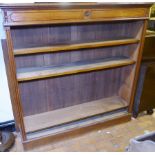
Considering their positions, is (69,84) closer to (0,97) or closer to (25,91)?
(25,91)

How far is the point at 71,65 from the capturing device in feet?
A: 5.87

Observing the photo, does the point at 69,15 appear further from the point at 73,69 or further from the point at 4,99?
the point at 4,99

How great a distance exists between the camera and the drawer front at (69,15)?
50.4 inches

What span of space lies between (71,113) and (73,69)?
55 cm

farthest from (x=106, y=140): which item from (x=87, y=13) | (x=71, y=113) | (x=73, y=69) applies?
(x=87, y=13)

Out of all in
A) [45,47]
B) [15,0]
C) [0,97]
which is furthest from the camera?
[0,97]

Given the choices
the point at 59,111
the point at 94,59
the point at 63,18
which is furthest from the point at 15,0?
the point at 59,111

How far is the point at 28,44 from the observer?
1.61 meters

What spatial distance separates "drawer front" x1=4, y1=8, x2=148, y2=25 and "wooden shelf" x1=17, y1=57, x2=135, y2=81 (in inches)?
17.5

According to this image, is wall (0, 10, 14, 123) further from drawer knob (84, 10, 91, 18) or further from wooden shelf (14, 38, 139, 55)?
drawer knob (84, 10, 91, 18)

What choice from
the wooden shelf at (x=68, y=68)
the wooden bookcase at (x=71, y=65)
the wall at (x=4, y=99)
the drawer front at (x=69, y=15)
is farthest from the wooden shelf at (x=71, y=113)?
the drawer front at (x=69, y=15)

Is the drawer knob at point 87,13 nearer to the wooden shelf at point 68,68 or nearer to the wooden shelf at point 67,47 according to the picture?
the wooden shelf at point 67,47

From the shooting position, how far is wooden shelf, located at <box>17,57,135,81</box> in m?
1.56

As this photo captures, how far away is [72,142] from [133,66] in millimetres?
1022
